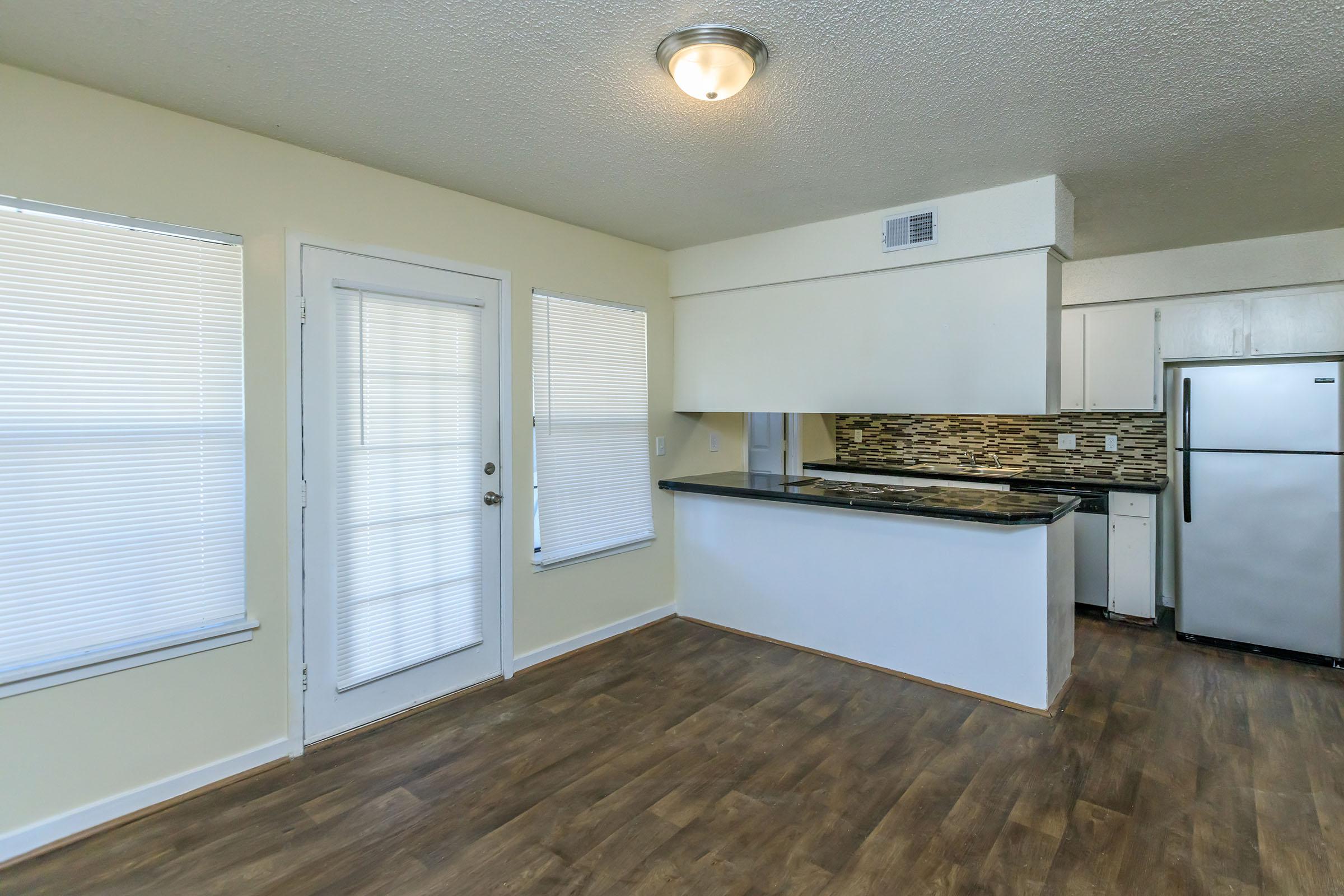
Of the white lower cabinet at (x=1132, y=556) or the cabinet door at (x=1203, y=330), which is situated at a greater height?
the cabinet door at (x=1203, y=330)

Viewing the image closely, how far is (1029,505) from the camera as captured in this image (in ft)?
10.1

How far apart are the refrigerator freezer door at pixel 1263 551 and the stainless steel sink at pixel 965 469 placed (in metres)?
1.05

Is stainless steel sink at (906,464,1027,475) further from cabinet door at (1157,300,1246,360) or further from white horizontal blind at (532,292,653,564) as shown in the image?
white horizontal blind at (532,292,653,564)

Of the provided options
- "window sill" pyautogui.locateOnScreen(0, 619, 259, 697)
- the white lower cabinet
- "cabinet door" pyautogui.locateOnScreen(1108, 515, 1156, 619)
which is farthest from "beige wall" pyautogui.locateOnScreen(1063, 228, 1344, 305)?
"window sill" pyautogui.locateOnScreen(0, 619, 259, 697)

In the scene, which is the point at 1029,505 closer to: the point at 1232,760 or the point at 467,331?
the point at 1232,760

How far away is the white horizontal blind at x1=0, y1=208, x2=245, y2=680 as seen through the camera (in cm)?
202

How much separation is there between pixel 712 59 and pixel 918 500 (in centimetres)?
228

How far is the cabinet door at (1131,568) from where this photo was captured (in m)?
4.11

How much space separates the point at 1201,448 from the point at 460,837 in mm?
4255

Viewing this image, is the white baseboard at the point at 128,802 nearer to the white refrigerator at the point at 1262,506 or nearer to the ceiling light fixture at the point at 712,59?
the ceiling light fixture at the point at 712,59

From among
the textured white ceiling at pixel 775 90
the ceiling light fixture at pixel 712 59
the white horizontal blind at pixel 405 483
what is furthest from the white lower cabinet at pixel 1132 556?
the white horizontal blind at pixel 405 483

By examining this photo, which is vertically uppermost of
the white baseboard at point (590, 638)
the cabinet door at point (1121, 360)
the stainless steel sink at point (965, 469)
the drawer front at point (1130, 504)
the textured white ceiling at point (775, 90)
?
the textured white ceiling at point (775, 90)

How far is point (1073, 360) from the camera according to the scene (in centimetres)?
447

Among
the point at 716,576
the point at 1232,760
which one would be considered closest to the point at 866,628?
the point at 716,576
